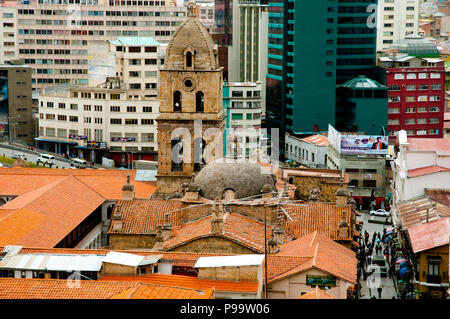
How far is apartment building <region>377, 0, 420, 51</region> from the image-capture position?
18425 centimetres

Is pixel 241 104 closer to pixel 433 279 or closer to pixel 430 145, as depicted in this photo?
pixel 430 145

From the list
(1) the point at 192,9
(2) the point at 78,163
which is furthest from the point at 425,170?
(2) the point at 78,163

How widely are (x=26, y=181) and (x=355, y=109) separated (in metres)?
59.8

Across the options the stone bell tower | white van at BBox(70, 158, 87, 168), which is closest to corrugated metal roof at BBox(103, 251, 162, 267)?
the stone bell tower

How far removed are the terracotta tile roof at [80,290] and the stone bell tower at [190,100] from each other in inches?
1052

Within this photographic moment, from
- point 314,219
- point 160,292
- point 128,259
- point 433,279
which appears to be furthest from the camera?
point 433,279

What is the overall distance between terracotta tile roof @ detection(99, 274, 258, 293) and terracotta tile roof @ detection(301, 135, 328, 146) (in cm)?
7173

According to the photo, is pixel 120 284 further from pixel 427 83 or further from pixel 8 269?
pixel 427 83

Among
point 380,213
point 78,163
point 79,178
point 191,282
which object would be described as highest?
point 191,282

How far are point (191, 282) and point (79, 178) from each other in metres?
38.9

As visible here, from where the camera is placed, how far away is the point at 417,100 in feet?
418

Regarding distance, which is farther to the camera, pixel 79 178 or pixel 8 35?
pixel 8 35

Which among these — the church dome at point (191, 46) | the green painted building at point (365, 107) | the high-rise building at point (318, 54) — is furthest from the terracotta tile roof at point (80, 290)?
the high-rise building at point (318, 54)

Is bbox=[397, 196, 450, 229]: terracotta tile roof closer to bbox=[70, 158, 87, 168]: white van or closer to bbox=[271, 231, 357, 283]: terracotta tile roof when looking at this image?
bbox=[271, 231, 357, 283]: terracotta tile roof
